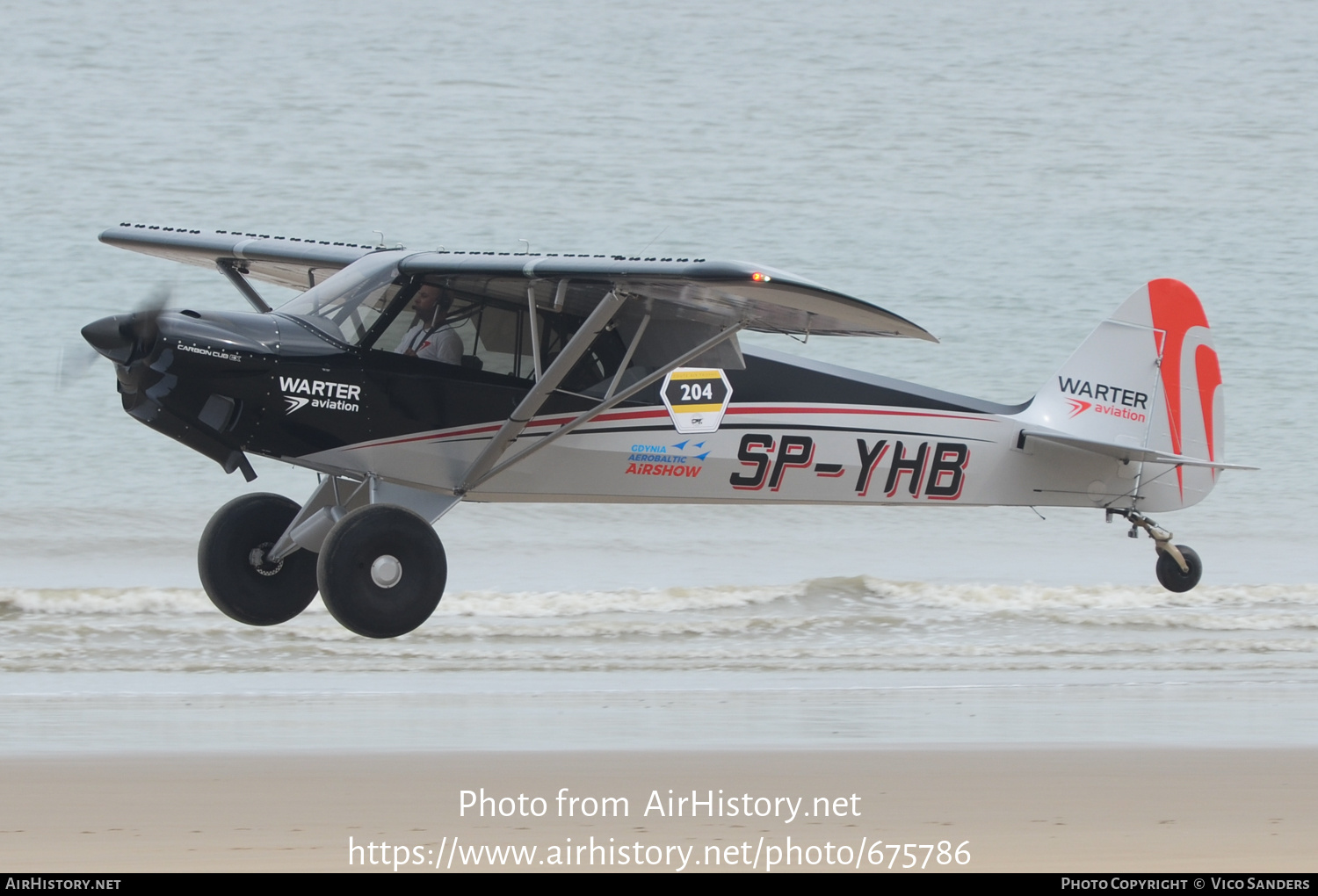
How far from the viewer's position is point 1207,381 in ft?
38.9

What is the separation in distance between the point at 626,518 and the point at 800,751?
37.6ft

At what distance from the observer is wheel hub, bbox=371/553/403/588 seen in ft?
29.0

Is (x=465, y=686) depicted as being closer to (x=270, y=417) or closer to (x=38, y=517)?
(x=270, y=417)

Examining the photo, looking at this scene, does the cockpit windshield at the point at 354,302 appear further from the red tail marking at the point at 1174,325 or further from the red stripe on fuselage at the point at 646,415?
the red tail marking at the point at 1174,325

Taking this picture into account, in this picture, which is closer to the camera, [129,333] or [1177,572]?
[129,333]

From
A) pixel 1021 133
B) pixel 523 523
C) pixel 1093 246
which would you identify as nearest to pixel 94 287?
pixel 523 523

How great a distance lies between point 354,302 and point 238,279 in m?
2.39

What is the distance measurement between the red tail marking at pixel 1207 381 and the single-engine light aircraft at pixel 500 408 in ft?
2.52

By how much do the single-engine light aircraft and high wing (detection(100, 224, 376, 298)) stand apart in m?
0.04

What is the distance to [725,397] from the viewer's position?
32.4 feet

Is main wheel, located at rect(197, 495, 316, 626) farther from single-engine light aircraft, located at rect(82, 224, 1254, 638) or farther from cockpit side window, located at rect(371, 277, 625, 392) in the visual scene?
cockpit side window, located at rect(371, 277, 625, 392)

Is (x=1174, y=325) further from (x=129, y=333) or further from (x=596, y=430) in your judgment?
(x=129, y=333)

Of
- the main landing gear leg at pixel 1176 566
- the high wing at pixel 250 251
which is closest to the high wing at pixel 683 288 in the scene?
the high wing at pixel 250 251

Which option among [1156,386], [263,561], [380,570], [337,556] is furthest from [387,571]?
[1156,386]
